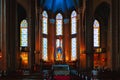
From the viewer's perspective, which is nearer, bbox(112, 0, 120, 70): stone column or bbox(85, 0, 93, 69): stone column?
bbox(112, 0, 120, 70): stone column

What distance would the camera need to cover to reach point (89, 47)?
48.4 meters

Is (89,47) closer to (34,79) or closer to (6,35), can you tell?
(6,35)

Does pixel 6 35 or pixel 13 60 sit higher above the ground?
pixel 6 35

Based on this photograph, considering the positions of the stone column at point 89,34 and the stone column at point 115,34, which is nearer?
the stone column at point 115,34

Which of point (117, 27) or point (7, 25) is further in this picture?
point (7, 25)

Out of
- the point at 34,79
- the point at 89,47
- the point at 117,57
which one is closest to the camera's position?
the point at 34,79

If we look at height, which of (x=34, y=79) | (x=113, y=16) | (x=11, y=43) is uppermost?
(x=113, y=16)

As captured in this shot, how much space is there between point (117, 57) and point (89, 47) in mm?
13271

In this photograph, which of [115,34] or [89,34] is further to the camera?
[89,34]

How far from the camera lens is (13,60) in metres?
39.8

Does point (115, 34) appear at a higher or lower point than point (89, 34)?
lower

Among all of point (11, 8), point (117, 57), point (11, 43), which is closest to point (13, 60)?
point (11, 43)

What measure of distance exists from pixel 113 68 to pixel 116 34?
381 cm

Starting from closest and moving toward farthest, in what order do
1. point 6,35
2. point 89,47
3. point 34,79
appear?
point 34,79
point 6,35
point 89,47
